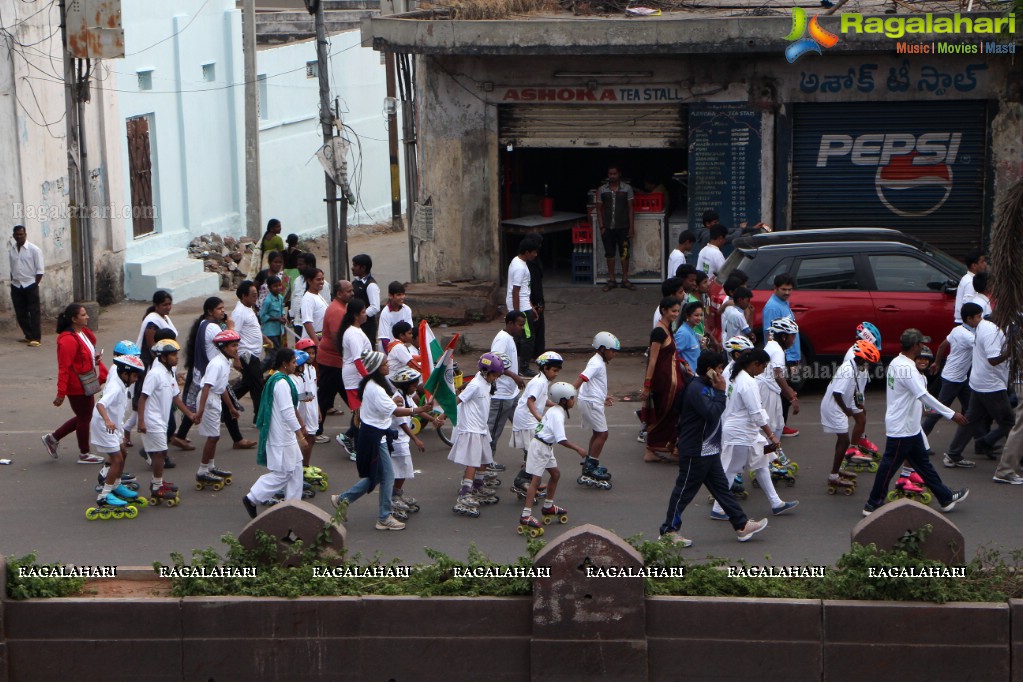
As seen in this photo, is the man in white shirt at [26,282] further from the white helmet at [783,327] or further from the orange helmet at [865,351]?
the orange helmet at [865,351]

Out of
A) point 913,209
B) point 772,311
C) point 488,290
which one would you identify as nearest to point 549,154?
point 488,290

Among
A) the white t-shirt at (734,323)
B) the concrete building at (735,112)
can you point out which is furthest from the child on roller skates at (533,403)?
the concrete building at (735,112)

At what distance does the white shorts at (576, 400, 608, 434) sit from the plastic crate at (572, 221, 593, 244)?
28.1 feet

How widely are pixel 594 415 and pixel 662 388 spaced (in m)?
0.87

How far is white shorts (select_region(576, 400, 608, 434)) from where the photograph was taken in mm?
10883

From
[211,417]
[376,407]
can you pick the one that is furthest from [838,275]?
[211,417]

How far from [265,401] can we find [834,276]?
645cm

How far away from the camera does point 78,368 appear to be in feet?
37.3

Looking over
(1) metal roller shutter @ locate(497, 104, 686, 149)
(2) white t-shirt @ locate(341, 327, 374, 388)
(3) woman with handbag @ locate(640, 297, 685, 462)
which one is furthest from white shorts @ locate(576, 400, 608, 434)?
(1) metal roller shutter @ locate(497, 104, 686, 149)

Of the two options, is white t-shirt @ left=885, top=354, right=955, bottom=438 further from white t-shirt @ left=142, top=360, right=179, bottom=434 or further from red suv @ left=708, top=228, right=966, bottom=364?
Result: white t-shirt @ left=142, top=360, right=179, bottom=434

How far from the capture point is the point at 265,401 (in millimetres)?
9859

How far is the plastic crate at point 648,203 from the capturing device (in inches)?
757

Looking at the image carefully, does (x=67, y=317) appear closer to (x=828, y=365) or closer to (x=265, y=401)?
(x=265, y=401)

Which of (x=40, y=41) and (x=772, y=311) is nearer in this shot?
(x=772, y=311)
